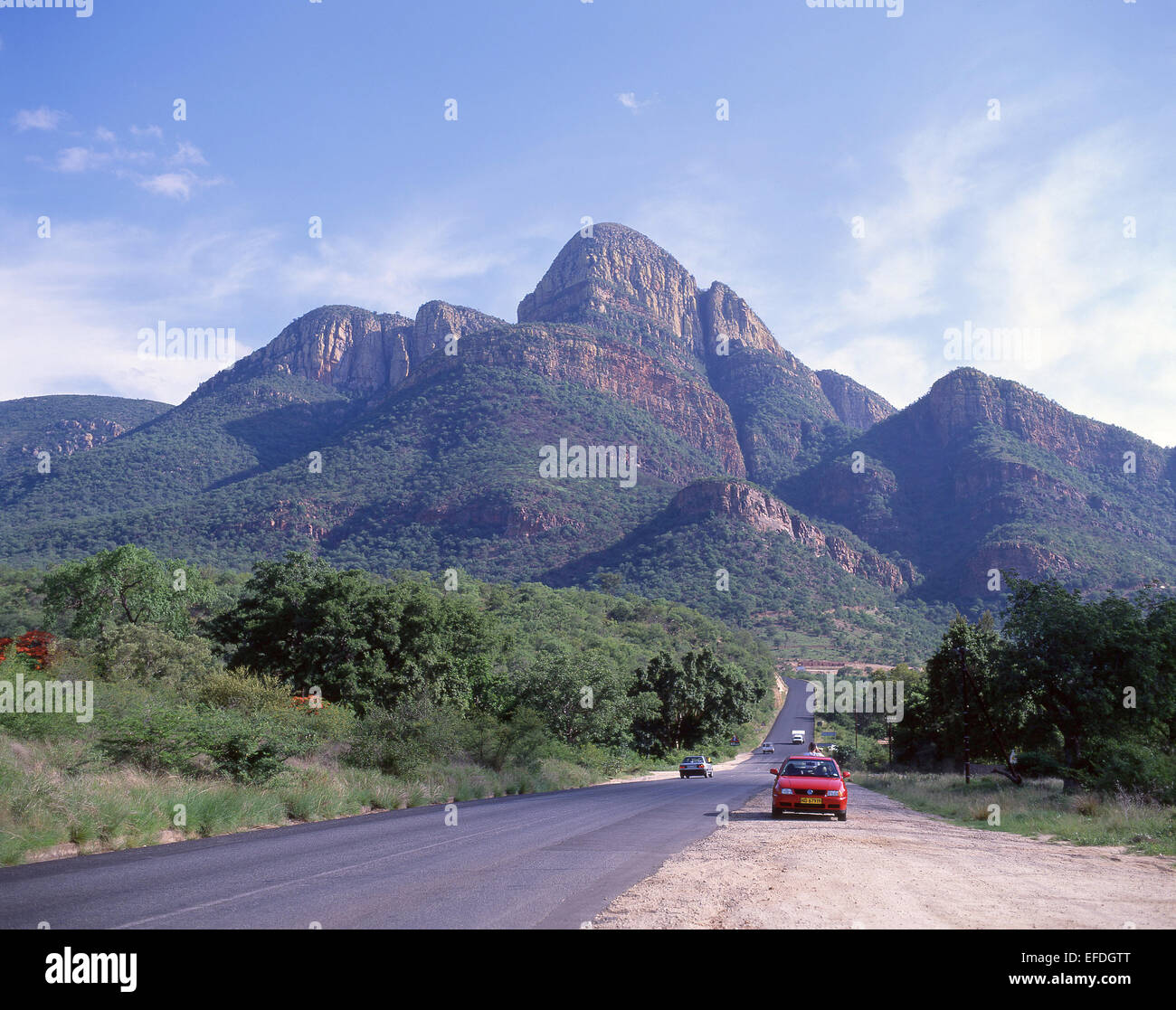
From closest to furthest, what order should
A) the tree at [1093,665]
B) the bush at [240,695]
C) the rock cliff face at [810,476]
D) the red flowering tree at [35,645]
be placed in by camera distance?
1. the bush at [240,695]
2. the tree at [1093,665]
3. the red flowering tree at [35,645]
4. the rock cliff face at [810,476]

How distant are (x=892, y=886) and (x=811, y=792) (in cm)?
1152

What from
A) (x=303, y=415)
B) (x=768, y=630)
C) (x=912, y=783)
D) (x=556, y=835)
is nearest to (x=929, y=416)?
(x=768, y=630)

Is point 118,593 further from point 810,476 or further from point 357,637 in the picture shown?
point 810,476

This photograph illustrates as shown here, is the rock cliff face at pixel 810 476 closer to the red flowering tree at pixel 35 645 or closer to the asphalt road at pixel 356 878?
the red flowering tree at pixel 35 645

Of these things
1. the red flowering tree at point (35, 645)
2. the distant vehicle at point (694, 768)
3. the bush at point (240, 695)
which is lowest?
the distant vehicle at point (694, 768)

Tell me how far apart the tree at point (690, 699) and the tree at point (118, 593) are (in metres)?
34.1

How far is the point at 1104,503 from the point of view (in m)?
143

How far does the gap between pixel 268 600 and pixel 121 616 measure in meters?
20.2

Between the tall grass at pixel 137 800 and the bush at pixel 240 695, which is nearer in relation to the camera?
the tall grass at pixel 137 800

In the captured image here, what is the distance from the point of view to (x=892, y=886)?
30.0 ft

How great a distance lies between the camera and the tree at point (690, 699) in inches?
2699

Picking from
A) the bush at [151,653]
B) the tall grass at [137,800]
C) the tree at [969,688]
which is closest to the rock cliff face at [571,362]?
the tree at [969,688]

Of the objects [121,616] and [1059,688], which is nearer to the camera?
[1059,688]

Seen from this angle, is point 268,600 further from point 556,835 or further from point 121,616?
point 556,835
